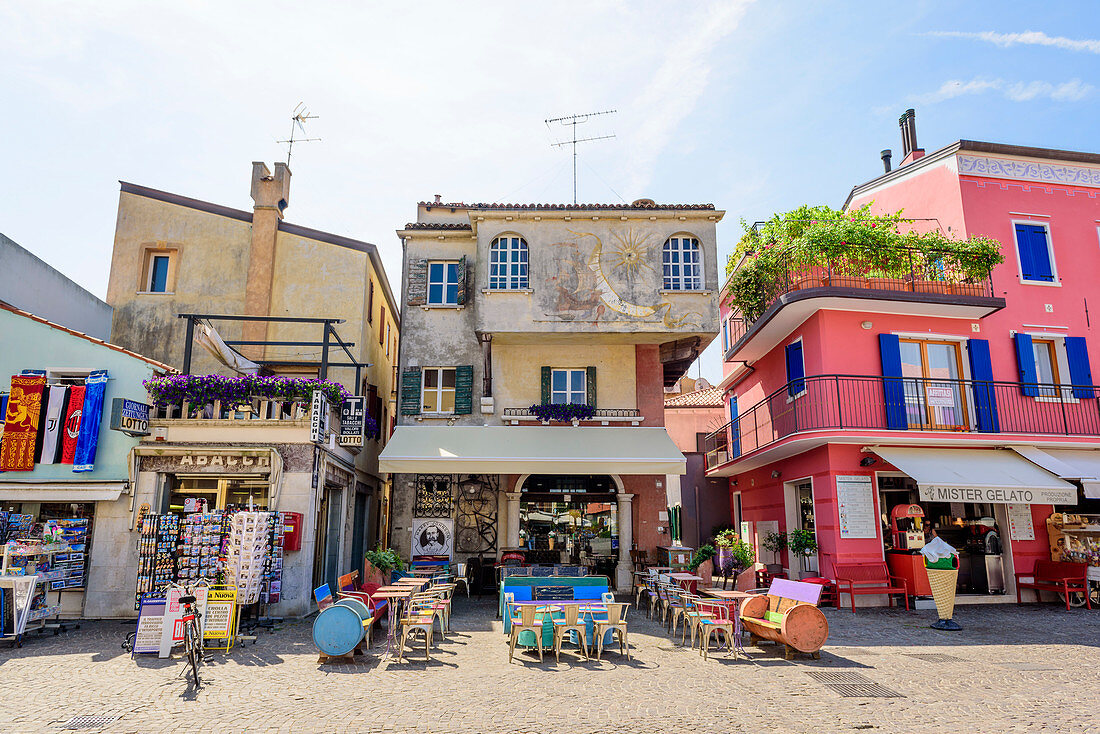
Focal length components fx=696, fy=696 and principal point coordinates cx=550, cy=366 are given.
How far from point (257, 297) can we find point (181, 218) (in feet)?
10.2

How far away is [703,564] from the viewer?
14102 millimetres

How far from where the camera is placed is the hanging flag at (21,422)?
12359 millimetres

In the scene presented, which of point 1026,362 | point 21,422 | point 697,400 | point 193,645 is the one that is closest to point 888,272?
point 1026,362

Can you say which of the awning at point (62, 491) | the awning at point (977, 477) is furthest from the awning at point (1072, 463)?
the awning at point (62, 491)

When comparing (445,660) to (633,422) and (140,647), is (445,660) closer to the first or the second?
(140,647)

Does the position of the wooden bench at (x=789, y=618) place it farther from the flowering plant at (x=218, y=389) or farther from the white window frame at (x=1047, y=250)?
the white window frame at (x=1047, y=250)

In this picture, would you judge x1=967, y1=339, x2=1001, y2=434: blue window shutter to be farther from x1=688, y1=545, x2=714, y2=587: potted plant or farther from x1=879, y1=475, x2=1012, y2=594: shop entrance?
x1=688, y1=545, x2=714, y2=587: potted plant

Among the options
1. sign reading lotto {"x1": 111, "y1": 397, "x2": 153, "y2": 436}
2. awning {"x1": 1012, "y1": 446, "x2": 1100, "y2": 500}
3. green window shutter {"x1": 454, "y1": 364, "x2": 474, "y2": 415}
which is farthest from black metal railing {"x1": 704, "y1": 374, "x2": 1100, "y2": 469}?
sign reading lotto {"x1": 111, "y1": 397, "x2": 153, "y2": 436}

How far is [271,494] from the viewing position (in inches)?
484

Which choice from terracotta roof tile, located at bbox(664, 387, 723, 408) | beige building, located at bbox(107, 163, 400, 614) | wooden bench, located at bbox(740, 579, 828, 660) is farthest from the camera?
terracotta roof tile, located at bbox(664, 387, 723, 408)

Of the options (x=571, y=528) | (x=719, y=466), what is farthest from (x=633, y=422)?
(x=719, y=466)

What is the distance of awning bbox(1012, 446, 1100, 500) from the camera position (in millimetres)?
14000

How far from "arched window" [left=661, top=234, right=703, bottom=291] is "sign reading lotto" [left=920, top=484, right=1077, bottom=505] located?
22.2ft

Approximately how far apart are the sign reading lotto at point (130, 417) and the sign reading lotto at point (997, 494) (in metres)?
14.2
